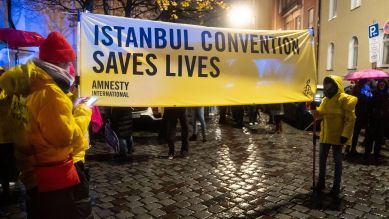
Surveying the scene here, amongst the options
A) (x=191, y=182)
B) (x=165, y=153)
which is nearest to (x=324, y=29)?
(x=165, y=153)

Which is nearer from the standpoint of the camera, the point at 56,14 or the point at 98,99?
the point at 98,99

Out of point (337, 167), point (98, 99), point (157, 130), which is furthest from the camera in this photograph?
point (157, 130)

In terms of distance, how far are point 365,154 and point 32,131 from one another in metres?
7.84

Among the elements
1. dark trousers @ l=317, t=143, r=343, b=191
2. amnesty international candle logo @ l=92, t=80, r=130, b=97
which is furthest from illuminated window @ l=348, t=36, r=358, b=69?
amnesty international candle logo @ l=92, t=80, r=130, b=97

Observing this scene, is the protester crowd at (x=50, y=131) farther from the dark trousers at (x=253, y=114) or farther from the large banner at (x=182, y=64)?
the dark trousers at (x=253, y=114)

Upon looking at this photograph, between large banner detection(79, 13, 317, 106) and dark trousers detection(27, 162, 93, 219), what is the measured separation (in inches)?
38.7

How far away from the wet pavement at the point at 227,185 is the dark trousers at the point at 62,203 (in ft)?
6.63

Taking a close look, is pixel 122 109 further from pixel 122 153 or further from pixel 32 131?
pixel 32 131

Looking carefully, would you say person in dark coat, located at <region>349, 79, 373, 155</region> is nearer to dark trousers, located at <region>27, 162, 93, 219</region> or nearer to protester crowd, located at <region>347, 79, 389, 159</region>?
protester crowd, located at <region>347, 79, 389, 159</region>

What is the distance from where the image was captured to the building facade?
16.2 m

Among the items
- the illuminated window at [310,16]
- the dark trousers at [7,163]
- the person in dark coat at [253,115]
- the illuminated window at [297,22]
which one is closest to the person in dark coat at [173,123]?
the dark trousers at [7,163]

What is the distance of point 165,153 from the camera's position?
8594 millimetres

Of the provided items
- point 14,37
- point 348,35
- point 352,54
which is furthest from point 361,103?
point 348,35

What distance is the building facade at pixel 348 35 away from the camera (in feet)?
53.2
